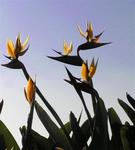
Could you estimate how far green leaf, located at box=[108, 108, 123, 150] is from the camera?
2.95 ft

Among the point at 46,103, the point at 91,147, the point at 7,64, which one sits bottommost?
the point at 91,147

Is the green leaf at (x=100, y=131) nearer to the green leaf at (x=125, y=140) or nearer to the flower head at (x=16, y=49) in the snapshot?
the green leaf at (x=125, y=140)

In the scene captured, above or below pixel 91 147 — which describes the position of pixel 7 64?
above

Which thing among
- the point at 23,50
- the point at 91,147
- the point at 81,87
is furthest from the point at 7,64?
the point at 91,147

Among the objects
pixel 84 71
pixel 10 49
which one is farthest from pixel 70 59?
pixel 10 49

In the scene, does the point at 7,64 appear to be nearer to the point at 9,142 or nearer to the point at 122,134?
the point at 9,142

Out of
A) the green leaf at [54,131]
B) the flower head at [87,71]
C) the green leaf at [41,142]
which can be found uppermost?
the flower head at [87,71]

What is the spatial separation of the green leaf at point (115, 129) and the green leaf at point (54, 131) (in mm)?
131

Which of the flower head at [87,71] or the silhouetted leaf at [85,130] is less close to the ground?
the flower head at [87,71]

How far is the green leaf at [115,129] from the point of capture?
0.90 metres

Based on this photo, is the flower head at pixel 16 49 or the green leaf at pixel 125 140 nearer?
the green leaf at pixel 125 140

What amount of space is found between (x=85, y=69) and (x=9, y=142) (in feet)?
0.95

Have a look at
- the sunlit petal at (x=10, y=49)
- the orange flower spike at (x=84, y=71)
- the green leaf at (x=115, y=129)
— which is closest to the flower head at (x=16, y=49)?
the sunlit petal at (x=10, y=49)

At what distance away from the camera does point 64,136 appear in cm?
85
